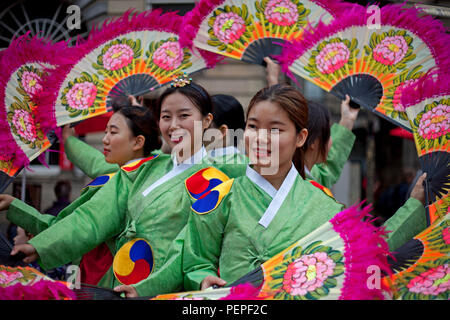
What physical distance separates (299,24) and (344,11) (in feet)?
0.86

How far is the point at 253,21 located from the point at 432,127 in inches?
47.8

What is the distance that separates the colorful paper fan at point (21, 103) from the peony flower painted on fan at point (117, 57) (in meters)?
0.31

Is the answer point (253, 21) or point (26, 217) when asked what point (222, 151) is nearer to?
point (253, 21)

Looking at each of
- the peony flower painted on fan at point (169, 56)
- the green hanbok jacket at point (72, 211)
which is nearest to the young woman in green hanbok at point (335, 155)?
the peony flower painted on fan at point (169, 56)

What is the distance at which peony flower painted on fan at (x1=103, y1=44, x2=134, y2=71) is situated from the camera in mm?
3100

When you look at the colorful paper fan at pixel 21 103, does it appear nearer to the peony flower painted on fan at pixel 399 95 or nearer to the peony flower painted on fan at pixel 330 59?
the peony flower painted on fan at pixel 330 59

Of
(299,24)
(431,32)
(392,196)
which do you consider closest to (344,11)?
(299,24)

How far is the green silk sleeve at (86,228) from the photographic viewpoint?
2.41 m

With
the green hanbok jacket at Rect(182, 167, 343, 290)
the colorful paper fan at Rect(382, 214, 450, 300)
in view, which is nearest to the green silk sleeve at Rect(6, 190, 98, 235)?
the green hanbok jacket at Rect(182, 167, 343, 290)

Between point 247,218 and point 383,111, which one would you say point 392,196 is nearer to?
point 383,111

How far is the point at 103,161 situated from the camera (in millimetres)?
3449

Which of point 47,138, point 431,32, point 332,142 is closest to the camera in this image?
point 431,32

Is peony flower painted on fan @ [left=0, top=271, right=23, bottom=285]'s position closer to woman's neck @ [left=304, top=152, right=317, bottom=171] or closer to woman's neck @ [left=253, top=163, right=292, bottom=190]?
woman's neck @ [left=253, top=163, right=292, bottom=190]
